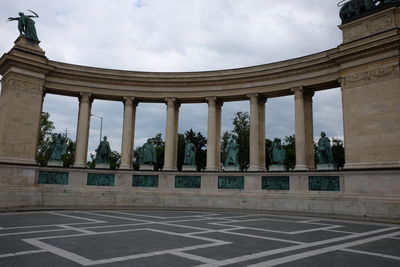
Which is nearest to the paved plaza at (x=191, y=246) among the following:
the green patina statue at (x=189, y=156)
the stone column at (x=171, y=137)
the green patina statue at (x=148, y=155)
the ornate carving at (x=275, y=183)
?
the ornate carving at (x=275, y=183)

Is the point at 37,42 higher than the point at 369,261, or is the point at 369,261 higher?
the point at 37,42

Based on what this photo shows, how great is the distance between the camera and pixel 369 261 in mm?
11359

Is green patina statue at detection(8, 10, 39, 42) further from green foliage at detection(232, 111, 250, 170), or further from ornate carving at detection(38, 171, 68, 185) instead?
green foliage at detection(232, 111, 250, 170)

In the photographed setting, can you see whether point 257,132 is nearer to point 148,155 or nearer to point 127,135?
point 148,155

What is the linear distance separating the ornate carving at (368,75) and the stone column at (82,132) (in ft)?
88.0

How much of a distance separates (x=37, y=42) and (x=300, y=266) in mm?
36198

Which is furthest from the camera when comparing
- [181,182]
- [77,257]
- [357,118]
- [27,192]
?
[181,182]

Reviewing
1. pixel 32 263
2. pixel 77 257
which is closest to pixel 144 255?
pixel 77 257

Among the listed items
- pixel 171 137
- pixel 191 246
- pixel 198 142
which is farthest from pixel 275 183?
pixel 198 142

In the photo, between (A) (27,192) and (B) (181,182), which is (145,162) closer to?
(B) (181,182)

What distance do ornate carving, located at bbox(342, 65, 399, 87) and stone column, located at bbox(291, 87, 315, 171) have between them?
489 centimetres

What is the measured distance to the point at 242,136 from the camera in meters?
74.8

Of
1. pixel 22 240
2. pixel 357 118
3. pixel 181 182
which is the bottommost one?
pixel 22 240

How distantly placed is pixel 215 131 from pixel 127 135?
10.1m
